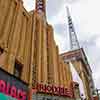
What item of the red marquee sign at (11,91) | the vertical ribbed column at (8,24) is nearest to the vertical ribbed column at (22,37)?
the vertical ribbed column at (8,24)

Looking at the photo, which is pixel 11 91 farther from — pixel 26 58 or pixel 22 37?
pixel 22 37

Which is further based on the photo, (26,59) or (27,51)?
(27,51)

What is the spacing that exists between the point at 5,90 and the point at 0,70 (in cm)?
163

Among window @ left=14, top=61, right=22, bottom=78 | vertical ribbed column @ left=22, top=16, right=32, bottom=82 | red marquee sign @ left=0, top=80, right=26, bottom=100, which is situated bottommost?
red marquee sign @ left=0, top=80, right=26, bottom=100

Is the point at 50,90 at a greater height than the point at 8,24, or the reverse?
the point at 8,24

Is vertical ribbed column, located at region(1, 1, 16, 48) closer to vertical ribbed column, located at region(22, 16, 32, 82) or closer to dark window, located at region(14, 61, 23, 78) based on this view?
dark window, located at region(14, 61, 23, 78)

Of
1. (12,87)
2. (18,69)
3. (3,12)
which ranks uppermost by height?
(3,12)

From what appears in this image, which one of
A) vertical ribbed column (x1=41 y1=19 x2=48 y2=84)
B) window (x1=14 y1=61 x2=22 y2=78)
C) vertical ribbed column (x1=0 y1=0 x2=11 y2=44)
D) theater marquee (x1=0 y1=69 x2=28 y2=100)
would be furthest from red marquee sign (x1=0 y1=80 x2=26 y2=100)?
vertical ribbed column (x1=41 y1=19 x2=48 y2=84)

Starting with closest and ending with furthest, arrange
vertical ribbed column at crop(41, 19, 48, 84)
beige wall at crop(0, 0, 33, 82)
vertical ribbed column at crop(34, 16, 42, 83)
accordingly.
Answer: beige wall at crop(0, 0, 33, 82) < vertical ribbed column at crop(34, 16, 42, 83) < vertical ribbed column at crop(41, 19, 48, 84)

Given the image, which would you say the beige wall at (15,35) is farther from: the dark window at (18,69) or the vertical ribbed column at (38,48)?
the vertical ribbed column at (38,48)

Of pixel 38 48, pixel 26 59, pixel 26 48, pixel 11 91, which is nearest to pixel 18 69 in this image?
pixel 26 59

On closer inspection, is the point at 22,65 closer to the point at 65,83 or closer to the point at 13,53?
the point at 13,53

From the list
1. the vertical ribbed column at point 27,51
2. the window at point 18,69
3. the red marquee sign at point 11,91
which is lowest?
the red marquee sign at point 11,91

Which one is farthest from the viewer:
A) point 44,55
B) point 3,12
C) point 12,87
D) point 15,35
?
point 44,55
